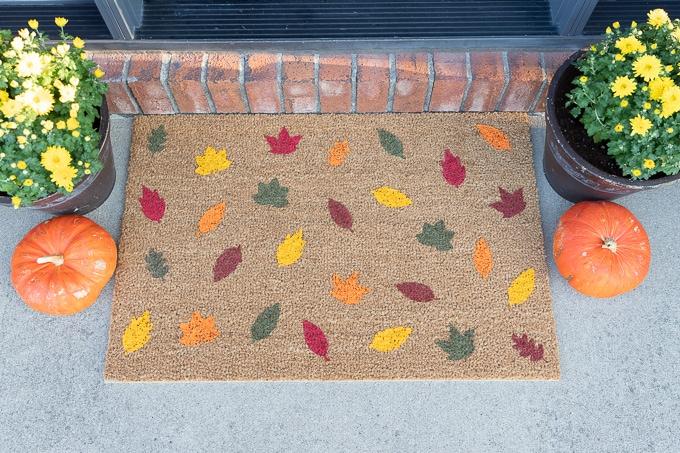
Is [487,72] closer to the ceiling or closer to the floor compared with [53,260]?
closer to the ceiling

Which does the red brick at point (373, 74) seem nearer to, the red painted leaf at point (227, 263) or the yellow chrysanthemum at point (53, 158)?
the red painted leaf at point (227, 263)

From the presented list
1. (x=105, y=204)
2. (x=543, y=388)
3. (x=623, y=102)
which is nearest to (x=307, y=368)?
(x=543, y=388)

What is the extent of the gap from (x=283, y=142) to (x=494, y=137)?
2.49 ft

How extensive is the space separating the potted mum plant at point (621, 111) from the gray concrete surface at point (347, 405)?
483mm

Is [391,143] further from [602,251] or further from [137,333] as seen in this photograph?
[137,333]

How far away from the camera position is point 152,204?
1.90 metres

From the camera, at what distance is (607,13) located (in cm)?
186

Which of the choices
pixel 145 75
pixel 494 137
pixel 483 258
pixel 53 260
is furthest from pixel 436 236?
pixel 53 260

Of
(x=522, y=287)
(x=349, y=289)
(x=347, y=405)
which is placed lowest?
(x=347, y=405)

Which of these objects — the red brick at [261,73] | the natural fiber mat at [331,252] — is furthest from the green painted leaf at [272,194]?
the red brick at [261,73]

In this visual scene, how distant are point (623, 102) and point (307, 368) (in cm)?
119

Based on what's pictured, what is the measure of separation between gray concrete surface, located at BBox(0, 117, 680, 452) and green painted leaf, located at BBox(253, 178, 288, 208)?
603mm

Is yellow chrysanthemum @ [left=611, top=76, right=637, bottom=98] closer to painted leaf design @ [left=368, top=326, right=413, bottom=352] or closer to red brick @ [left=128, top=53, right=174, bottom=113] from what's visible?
painted leaf design @ [left=368, top=326, right=413, bottom=352]

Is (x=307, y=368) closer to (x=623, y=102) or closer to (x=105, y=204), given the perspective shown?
(x=105, y=204)
